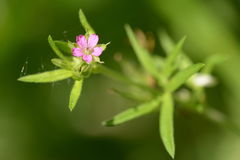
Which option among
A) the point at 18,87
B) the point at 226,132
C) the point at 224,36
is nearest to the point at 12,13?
the point at 18,87

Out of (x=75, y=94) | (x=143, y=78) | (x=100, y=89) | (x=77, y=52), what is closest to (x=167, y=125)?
(x=75, y=94)

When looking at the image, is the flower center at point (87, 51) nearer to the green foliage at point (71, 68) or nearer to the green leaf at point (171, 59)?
the green foliage at point (71, 68)

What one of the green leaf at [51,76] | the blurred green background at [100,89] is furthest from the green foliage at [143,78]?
the blurred green background at [100,89]

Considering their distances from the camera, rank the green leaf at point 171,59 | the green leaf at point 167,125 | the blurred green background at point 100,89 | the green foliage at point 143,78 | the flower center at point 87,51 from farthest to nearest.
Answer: the blurred green background at point 100,89
the green leaf at point 171,59
the green leaf at point 167,125
the green foliage at point 143,78
the flower center at point 87,51

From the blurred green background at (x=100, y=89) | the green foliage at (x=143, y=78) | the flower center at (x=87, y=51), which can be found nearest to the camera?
the flower center at (x=87, y=51)

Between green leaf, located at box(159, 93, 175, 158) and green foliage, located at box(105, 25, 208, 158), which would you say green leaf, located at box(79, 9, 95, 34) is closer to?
green foliage, located at box(105, 25, 208, 158)

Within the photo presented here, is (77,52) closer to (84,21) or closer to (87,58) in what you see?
(87,58)
